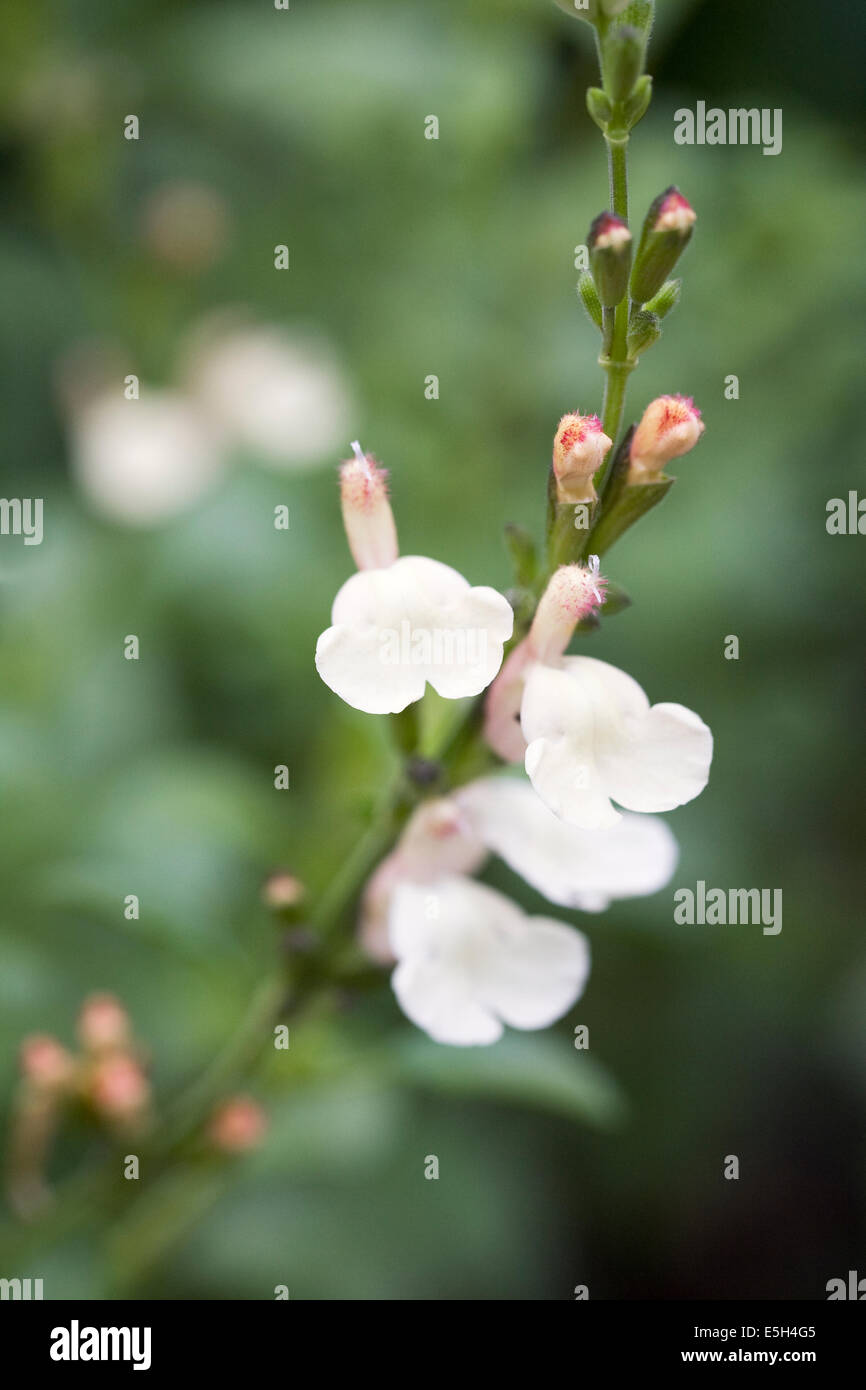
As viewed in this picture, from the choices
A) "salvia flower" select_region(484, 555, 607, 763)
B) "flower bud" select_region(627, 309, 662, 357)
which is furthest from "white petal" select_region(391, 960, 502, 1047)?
"flower bud" select_region(627, 309, 662, 357)

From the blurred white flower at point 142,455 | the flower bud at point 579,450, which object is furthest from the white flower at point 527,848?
the blurred white flower at point 142,455

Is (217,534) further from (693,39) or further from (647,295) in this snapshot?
(693,39)

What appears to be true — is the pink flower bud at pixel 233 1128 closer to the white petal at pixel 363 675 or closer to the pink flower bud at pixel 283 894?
the pink flower bud at pixel 283 894

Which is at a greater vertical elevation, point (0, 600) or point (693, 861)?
point (0, 600)

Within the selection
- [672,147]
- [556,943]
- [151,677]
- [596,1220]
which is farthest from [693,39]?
[556,943]

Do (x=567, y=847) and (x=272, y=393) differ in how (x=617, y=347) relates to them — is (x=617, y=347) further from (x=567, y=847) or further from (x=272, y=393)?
(x=272, y=393)
